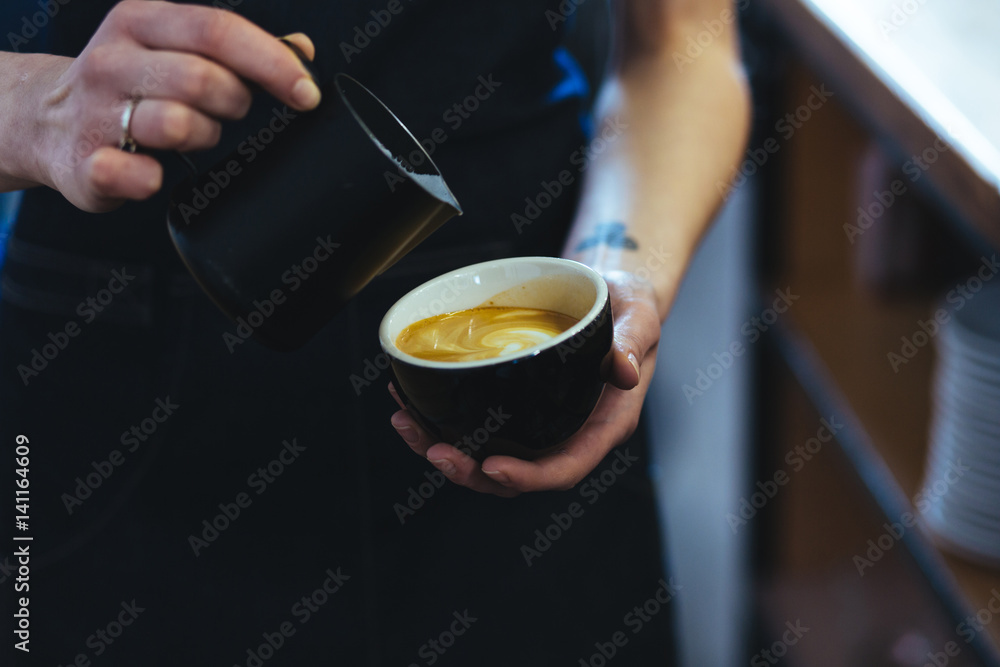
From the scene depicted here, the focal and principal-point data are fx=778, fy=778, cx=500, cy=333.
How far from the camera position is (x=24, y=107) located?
70 centimetres

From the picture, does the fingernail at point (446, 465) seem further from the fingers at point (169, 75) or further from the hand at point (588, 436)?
the fingers at point (169, 75)

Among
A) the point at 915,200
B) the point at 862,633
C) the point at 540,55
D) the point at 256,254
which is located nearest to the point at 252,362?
the point at 256,254

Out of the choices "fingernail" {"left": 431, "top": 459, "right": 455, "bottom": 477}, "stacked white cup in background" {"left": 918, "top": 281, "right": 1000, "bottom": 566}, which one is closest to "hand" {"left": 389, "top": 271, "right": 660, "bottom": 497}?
"fingernail" {"left": 431, "top": 459, "right": 455, "bottom": 477}

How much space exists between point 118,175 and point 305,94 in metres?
0.16

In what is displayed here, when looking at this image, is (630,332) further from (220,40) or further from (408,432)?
(220,40)

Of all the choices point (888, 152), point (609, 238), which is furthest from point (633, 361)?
point (888, 152)

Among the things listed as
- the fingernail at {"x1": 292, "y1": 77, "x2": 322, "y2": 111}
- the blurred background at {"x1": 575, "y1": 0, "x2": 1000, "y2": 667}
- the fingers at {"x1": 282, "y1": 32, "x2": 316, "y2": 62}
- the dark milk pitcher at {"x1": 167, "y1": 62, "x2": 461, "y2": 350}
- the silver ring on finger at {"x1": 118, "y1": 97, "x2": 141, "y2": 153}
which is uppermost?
the fingers at {"x1": 282, "y1": 32, "x2": 316, "y2": 62}

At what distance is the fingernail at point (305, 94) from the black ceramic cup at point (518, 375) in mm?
219

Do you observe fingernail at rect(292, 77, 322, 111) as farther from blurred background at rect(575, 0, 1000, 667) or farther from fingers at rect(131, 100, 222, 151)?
blurred background at rect(575, 0, 1000, 667)

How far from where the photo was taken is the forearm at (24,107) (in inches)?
27.0

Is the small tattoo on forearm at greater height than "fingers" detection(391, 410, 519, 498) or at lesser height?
greater

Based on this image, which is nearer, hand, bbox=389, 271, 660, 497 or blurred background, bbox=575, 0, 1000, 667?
hand, bbox=389, 271, 660, 497

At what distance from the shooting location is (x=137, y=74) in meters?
0.60

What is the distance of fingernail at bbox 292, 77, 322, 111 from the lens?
614mm
